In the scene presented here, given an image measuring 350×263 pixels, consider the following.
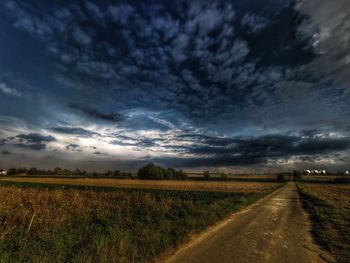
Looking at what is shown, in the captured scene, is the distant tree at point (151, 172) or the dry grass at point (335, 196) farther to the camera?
the distant tree at point (151, 172)

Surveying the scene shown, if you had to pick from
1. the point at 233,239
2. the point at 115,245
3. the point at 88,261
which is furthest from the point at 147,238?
the point at 233,239

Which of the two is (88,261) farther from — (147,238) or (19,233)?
(19,233)

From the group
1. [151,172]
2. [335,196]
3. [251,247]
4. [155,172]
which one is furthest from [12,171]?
[251,247]

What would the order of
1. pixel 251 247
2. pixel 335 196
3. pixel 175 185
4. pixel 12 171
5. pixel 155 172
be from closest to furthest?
pixel 251 247 → pixel 335 196 → pixel 175 185 → pixel 155 172 → pixel 12 171

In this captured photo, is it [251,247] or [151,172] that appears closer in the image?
[251,247]

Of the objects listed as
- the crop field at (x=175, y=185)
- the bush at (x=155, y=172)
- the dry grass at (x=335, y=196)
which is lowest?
the dry grass at (x=335, y=196)

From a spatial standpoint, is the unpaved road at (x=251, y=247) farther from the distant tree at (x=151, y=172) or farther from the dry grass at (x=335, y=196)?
the distant tree at (x=151, y=172)

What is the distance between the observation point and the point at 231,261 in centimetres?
732

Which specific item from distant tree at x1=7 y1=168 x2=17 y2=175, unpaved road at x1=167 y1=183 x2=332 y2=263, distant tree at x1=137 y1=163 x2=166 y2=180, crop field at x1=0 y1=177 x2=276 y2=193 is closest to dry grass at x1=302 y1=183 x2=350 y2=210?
crop field at x1=0 y1=177 x2=276 y2=193

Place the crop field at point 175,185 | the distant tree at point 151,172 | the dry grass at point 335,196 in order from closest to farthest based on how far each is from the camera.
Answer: the dry grass at point 335,196 < the crop field at point 175,185 < the distant tree at point 151,172

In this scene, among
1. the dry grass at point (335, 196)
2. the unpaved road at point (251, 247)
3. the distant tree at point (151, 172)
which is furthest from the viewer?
the distant tree at point (151, 172)

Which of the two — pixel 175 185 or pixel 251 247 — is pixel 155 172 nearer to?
pixel 175 185

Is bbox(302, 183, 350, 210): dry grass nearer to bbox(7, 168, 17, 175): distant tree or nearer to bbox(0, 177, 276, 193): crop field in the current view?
bbox(0, 177, 276, 193): crop field

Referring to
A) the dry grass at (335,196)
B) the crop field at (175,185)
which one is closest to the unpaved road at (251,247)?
the dry grass at (335,196)
